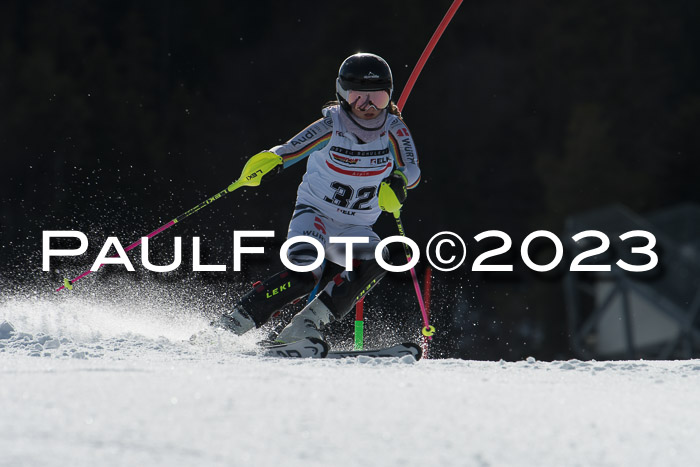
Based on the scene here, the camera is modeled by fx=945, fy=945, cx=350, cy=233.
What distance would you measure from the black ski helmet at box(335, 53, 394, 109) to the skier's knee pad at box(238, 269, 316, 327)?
75 centimetres

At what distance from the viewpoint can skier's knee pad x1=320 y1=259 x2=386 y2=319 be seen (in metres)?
3.68

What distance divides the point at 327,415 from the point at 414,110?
2258cm

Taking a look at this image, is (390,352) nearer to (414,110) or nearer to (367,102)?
(367,102)

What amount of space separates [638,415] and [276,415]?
2.75 feet

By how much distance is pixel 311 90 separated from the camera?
72.2ft

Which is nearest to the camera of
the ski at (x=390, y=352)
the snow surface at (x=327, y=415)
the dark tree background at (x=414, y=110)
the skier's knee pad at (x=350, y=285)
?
the snow surface at (x=327, y=415)

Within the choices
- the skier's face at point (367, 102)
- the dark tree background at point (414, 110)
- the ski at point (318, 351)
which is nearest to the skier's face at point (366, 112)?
the skier's face at point (367, 102)

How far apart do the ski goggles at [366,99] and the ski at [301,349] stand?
950 mm

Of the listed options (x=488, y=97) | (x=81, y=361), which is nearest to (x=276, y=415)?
(x=81, y=361)

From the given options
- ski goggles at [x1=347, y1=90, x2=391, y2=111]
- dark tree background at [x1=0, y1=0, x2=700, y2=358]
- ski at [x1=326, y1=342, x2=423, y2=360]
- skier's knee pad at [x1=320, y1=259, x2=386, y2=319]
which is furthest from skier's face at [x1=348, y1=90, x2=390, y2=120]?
dark tree background at [x1=0, y1=0, x2=700, y2=358]

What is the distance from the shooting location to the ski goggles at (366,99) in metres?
3.74

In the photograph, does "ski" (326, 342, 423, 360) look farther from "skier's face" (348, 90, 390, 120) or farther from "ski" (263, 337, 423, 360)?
"skier's face" (348, 90, 390, 120)

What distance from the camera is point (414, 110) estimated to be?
24.1m

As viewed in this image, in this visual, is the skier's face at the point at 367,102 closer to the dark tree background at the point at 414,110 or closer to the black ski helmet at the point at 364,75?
the black ski helmet at the point at 364,75
